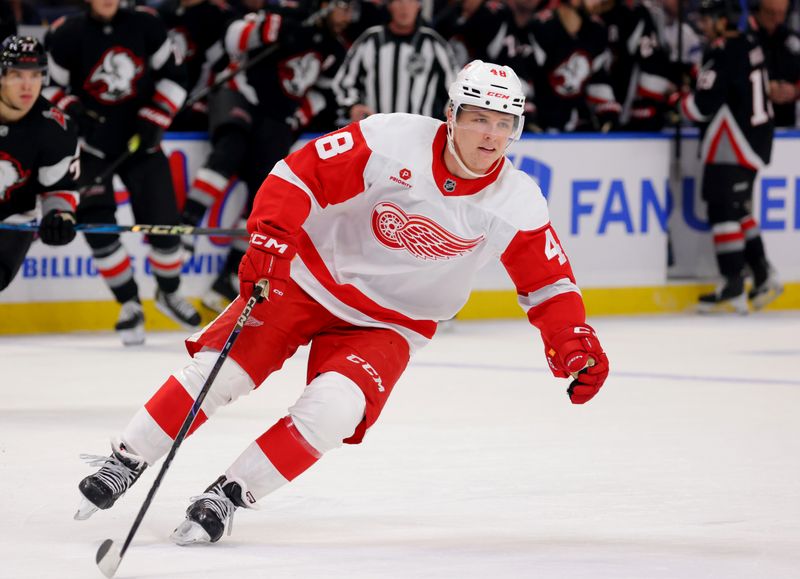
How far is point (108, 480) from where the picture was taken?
3490 millimetres

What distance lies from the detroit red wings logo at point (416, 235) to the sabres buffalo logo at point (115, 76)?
351cm

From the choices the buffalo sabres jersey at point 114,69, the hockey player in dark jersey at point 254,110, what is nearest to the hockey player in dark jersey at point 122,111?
the buffalo sabres jersey at point 114,69

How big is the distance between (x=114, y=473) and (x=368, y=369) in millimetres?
597

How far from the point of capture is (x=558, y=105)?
866 cm

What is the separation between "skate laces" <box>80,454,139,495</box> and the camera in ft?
11.5

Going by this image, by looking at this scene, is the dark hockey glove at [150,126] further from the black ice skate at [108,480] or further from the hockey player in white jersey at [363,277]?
the black ice skate at [108,480]

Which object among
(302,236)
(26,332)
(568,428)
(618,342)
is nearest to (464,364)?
(618,342)

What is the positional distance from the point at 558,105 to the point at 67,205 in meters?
3.64

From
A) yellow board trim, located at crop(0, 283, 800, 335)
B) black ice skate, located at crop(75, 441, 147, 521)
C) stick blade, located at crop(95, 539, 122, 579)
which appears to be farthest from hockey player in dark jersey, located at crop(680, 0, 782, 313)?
stick blade, located at crop(95, 539, 122, 579)

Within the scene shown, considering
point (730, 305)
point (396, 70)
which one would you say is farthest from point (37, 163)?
point (730, 305)

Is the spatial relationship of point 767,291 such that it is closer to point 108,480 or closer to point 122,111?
point 122,111

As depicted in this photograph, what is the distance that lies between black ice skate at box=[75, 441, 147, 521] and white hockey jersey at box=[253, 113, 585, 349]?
56 cm

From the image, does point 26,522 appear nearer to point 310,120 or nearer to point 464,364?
point 464,364

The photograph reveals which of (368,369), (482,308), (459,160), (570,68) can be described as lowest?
(482,308)
